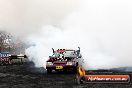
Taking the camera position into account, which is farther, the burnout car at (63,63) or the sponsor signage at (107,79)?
the burnout car at (63,63)

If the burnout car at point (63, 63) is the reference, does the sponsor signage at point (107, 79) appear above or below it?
below

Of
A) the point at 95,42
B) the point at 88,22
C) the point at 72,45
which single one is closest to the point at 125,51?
the point at 95,42

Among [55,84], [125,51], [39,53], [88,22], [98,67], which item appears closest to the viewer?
[55,84]

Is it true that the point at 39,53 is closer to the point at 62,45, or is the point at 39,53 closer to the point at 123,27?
the point at 62,45

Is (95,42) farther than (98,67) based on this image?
Yes

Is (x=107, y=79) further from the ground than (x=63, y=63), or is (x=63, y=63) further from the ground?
(x=63, y=63)

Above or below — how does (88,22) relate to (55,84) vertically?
above

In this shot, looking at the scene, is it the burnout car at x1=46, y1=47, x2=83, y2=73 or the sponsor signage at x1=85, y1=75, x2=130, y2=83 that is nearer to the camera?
the sponsor signage at x1=85, y1=75, x2=130, y2=83

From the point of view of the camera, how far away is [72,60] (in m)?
26.8

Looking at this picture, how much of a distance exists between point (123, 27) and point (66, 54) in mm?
10165

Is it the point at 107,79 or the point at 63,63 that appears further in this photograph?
the point at 63,63

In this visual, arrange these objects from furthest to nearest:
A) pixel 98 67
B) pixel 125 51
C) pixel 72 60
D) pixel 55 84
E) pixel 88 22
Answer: pixel 88 22 < pixel 125 51 < pixel 98 67 < pixel 72 60 < pixel 55 84

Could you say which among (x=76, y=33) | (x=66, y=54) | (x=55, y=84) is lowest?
(x=55, y=84)

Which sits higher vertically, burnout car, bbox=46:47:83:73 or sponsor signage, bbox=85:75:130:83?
burnout car, bbox=46:47:83:73
